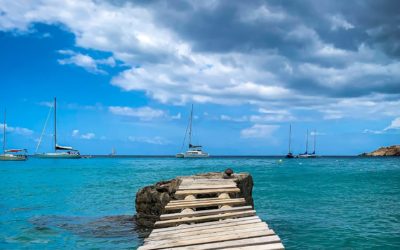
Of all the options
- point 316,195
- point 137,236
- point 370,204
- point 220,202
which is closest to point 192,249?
point 220,202

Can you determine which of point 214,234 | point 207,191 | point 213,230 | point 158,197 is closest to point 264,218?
point 158,197

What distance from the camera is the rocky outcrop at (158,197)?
51.4 feet

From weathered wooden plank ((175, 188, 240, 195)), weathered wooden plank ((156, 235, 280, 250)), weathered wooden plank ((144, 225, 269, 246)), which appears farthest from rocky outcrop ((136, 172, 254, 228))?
weathered wooden plank ((156, 235, 280, 250))

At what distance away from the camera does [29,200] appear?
2945 cm

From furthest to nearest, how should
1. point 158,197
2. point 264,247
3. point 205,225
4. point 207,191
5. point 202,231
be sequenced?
point 158,197 → point 207,191 → point 205,225 → point 202,231 → point 264,247

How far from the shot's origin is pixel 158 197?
662 inches

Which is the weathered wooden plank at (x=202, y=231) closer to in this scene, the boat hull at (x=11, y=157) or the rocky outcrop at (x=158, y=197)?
the rocky outcrop at (x=158, y=197)

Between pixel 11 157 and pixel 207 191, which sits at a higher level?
pixel 207 191

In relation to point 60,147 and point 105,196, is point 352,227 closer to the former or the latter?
point 105,196

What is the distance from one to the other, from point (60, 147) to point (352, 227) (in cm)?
12810

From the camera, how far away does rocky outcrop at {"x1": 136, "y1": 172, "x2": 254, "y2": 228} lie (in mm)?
15656

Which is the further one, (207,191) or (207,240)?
(207,191)

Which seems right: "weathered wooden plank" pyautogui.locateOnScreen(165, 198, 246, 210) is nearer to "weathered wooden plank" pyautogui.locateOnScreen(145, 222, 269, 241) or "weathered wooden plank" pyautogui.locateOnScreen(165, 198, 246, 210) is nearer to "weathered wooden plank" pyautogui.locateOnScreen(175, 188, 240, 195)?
"weathered wooden plank" pyautogui.locateOnScreen(175, 188, 240, 195)

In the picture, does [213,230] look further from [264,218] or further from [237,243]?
[264,218]
